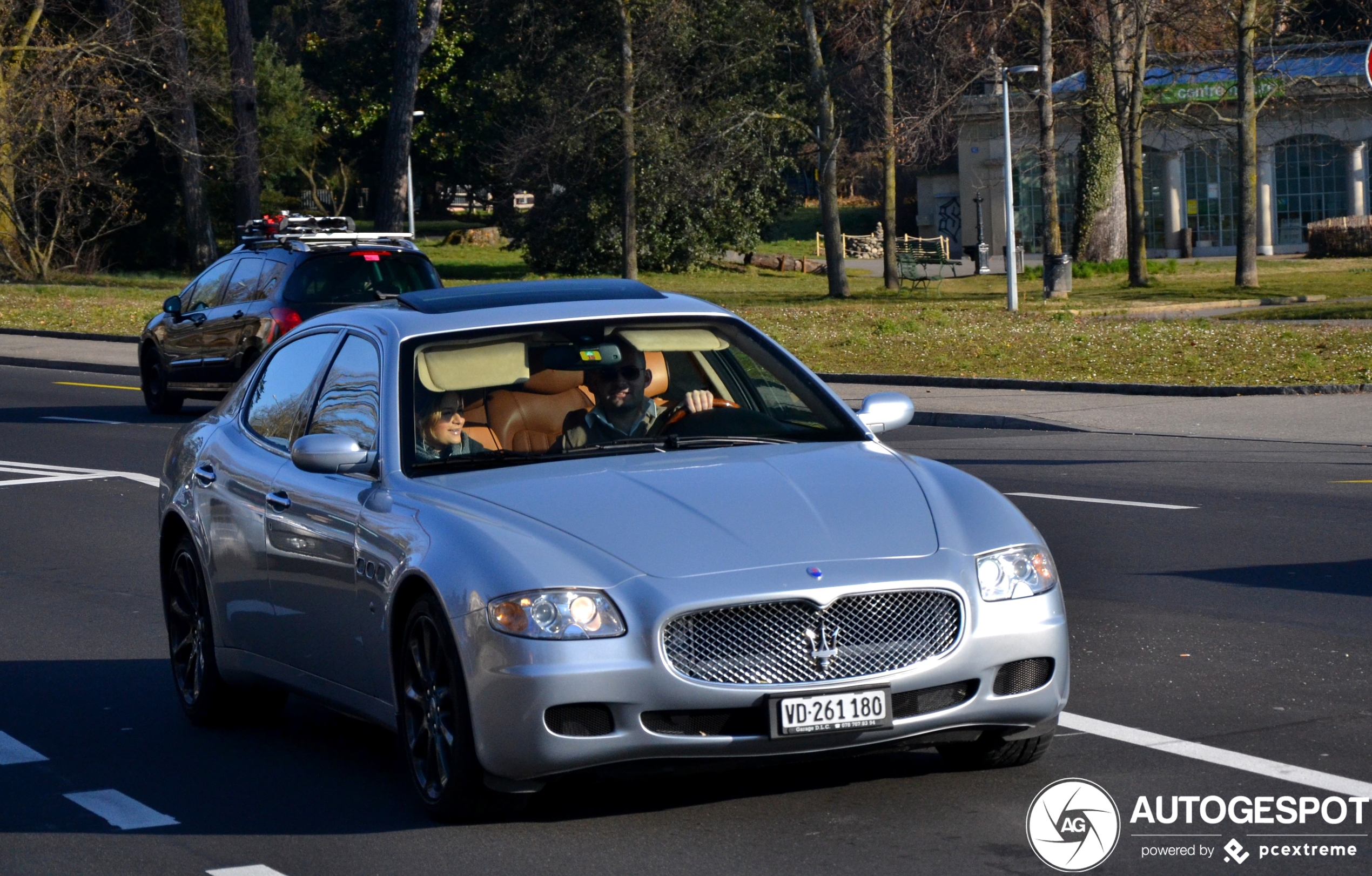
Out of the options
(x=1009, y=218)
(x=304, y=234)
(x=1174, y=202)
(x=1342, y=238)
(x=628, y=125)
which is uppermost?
(x=628, y=125)

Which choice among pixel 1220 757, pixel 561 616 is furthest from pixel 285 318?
pixel 561 616

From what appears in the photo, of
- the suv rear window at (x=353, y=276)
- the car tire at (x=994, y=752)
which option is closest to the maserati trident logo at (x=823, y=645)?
the car tire at (x=994, y=752)

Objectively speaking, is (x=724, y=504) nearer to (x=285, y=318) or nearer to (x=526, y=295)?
(x=526, y=295)

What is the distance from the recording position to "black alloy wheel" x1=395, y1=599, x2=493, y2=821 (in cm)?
544

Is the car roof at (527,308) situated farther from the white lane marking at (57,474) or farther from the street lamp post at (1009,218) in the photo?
the street lamp post at (1009,218)

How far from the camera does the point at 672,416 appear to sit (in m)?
6.54

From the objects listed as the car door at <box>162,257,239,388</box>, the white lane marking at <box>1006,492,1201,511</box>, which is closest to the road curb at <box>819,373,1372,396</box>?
the car door at <box>162,257,239,388</box>

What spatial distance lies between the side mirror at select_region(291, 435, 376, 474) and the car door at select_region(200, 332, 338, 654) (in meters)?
0.61

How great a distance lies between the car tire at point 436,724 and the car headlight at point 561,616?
27 cm

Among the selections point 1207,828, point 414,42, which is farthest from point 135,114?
point 1207,828

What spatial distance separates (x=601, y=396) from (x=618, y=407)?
72mm

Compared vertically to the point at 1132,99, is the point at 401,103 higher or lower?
higher

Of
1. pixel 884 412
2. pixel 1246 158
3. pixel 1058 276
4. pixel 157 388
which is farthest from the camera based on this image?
pixel 1246 158

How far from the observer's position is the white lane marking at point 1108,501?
40.9 ft
